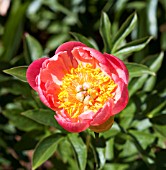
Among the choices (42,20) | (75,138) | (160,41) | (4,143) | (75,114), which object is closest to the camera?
(75,114)

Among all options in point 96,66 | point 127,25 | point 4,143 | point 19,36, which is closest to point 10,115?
point 4,143

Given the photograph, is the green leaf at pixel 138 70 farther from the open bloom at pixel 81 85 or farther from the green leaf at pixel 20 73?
the green leaf at pixel 20 73

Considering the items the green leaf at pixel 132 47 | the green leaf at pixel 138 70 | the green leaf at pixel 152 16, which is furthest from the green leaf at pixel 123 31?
the green leaf at pixel 152 16

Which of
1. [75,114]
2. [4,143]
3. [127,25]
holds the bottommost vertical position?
[4,143]

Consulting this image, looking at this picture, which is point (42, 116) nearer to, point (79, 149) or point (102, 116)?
point (79, 149)

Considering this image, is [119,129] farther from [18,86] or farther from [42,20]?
[42,20]

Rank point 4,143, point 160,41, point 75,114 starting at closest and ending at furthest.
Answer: point 75,114
point 4,143
point 160,41

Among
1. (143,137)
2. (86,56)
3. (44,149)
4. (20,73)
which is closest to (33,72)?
(20,73)

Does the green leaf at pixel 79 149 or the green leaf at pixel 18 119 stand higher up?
the green leaf at pixel 18 119
